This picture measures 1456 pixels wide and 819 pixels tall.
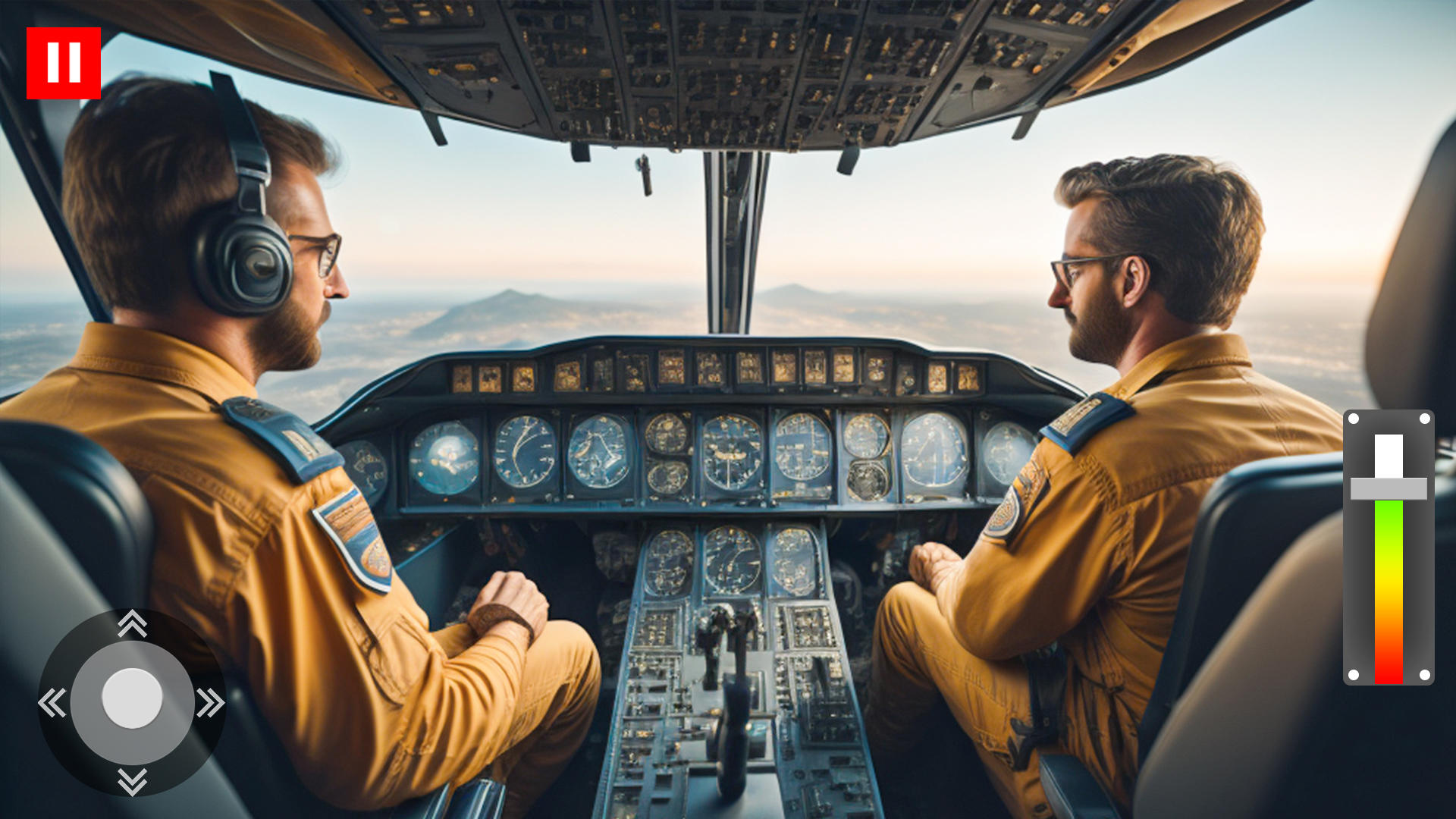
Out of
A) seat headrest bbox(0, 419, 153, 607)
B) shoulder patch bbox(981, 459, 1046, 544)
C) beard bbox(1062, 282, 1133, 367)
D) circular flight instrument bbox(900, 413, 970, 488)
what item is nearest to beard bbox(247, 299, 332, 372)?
seat headrest bbox(0, 419, 153, 607)

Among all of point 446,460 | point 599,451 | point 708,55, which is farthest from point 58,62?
point 599,451

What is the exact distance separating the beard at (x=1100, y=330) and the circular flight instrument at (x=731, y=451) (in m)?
1.61

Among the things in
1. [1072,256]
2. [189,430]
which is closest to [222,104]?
[189,430]

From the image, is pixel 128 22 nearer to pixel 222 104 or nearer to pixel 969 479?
pixel 222 104

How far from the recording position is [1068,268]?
1.47 meters

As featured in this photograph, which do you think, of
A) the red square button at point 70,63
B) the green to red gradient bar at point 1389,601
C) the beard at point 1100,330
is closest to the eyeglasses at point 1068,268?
the beard at point 1100,330

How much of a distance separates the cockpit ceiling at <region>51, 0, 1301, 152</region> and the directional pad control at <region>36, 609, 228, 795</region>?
109 centimetres

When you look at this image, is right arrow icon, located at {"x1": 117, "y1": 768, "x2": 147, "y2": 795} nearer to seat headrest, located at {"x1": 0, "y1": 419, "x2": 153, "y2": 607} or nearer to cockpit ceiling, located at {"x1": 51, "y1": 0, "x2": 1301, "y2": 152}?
seat headrest, located at {"x1": 0, "y1": 419, "x2": 153, "y2": 607}

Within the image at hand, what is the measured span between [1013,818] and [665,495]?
70.2 inches

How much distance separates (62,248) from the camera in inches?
74.1

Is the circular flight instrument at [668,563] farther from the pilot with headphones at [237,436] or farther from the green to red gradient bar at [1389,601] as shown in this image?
the green to red gradient bar at [1389,601]

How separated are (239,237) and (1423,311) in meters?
1.53

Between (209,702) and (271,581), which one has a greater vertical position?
(271,581)

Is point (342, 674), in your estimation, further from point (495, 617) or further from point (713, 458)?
point (713, 458)
